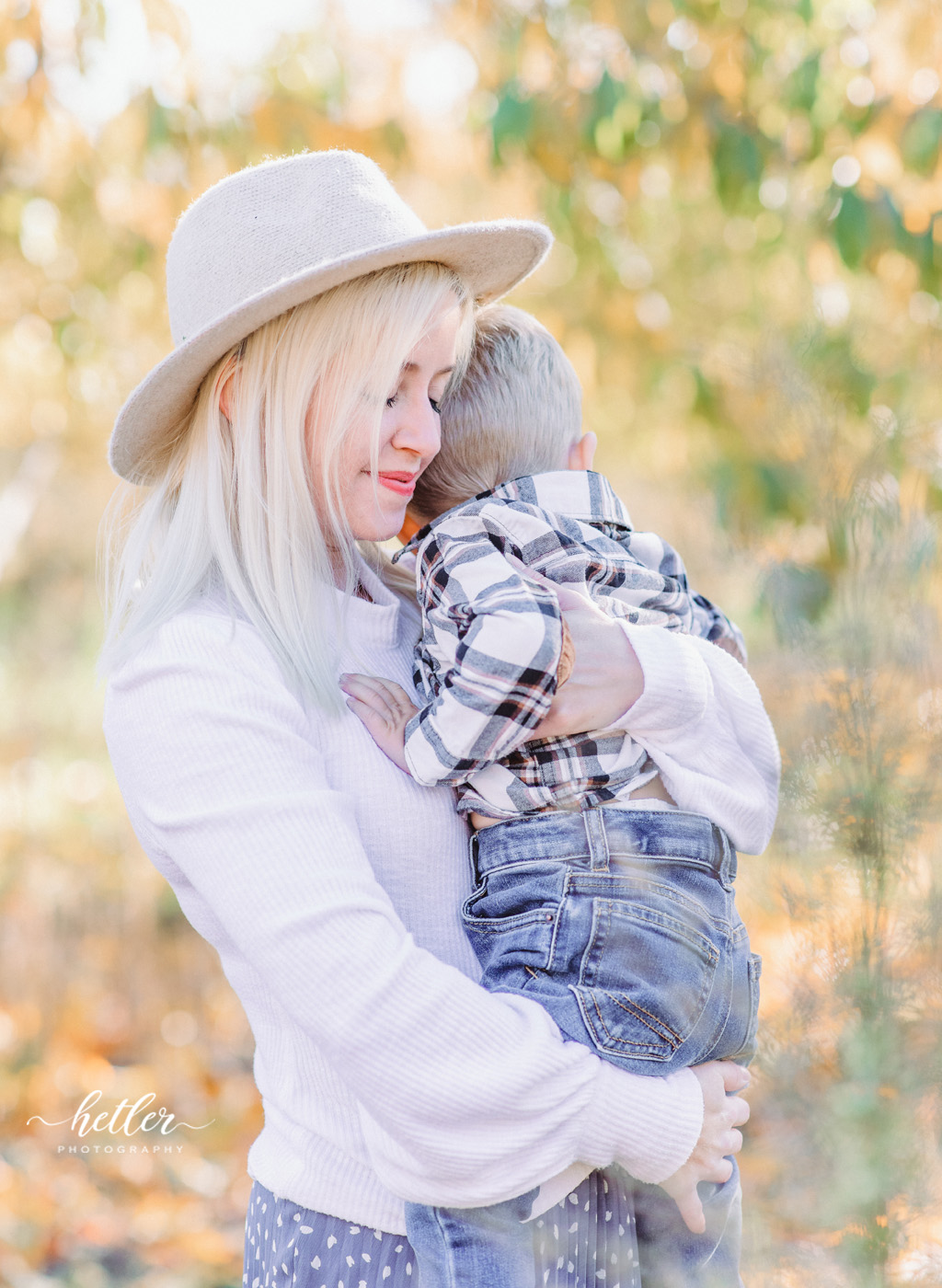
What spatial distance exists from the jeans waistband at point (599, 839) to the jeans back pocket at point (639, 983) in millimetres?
57

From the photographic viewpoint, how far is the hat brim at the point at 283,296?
122 cm

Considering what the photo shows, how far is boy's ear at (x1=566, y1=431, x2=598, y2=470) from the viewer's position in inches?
59.7

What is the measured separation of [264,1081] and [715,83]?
2799 millimetres

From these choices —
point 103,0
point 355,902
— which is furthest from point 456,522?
point 103,0

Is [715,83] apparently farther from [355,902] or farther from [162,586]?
[355,902]

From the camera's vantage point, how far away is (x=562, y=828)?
121 cm

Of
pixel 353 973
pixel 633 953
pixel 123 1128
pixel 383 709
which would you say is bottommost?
pixel 123 1128

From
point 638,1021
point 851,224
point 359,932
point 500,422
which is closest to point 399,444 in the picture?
point 500,422

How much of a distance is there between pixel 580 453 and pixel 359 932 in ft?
2.55

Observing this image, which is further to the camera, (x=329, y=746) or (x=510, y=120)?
(x=510, y=120)

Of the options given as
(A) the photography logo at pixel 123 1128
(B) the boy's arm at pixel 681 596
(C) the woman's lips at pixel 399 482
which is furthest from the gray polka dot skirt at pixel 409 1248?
(A) the photography logo at pixel 123 1128

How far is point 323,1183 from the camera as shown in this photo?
1136 mm

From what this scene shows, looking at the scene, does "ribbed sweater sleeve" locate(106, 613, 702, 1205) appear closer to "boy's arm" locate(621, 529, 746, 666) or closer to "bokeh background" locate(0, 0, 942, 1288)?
"bokeh background" locate(0, 0, 942, 1288)

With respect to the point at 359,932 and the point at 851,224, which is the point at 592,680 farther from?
the point at 851,224
